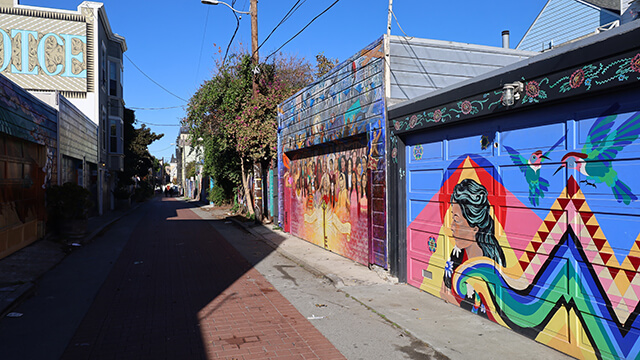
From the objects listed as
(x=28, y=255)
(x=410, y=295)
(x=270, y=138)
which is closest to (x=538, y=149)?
(x=410, y=295)

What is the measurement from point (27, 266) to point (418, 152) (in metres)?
8.48

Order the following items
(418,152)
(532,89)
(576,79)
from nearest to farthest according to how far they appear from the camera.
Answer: (576,79), (532,89), (418,152)

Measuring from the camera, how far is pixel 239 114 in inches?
781

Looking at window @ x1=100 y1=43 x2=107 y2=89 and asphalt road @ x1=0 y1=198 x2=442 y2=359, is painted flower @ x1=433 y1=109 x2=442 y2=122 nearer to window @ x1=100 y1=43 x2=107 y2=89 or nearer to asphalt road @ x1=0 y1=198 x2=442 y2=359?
asphalt road @ x1=0 y1=198 x2=442 y2=359

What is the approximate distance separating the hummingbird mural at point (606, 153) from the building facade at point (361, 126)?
13.5ft

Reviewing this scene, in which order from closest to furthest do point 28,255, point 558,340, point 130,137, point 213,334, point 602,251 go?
point 602,251 < point 558,340 < point 213,334 < point 28,255 < point 130,137

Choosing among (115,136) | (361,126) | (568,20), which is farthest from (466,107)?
(115,136)

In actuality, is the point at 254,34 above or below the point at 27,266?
above

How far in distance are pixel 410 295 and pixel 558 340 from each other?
2.68 meters

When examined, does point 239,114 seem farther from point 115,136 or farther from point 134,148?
point 134,148

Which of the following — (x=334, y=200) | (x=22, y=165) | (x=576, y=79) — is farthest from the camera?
(x=22, y=165)

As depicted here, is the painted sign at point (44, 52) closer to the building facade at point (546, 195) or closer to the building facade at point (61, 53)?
the building facade at point (61, 53)

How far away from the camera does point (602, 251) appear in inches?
171

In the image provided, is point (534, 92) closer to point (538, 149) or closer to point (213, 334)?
point (538, 149)
